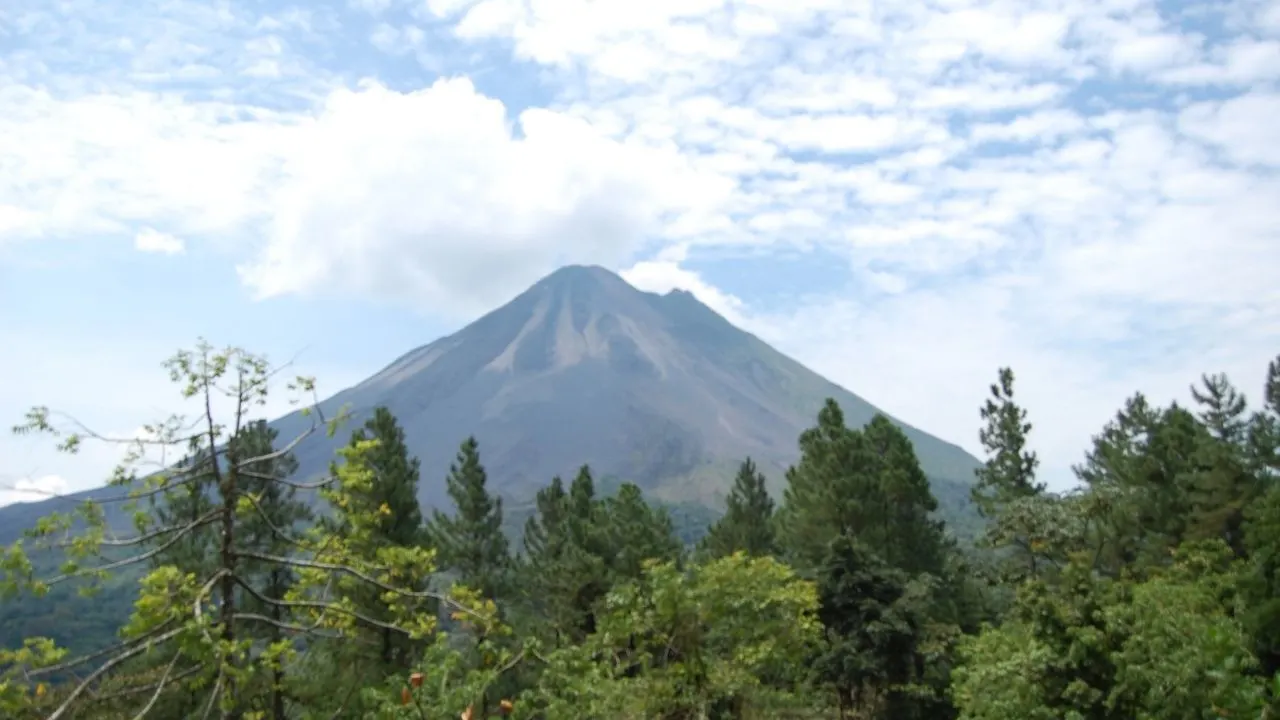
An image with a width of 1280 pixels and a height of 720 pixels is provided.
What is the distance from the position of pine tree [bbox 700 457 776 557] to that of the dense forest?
13 centimetres

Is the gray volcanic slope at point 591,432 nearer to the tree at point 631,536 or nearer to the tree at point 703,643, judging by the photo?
the tree at point 631,536

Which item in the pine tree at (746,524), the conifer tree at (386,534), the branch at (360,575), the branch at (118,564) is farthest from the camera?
the pine tree at (746,524)

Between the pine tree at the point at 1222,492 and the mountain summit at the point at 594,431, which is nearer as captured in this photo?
the pine tree at the point at 1222,492

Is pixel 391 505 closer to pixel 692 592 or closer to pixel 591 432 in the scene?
pixel 692 592

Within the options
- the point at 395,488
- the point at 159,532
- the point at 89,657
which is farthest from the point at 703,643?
the point at 395,488

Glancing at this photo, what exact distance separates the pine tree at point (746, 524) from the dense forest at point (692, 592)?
13 centimetres

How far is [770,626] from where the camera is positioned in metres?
12.4

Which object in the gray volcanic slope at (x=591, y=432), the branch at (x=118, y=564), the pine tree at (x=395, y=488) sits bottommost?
the branch at (x=118, y=564)

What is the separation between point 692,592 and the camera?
11.5 meters

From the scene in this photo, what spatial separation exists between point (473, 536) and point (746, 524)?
8931 millimetres

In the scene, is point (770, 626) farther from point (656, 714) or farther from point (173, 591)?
point (173, 591)

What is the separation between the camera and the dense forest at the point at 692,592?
14.0ft

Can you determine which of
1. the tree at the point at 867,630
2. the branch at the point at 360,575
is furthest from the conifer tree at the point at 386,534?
the branch at the point at 360,575

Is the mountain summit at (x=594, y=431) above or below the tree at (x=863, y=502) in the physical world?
above
